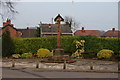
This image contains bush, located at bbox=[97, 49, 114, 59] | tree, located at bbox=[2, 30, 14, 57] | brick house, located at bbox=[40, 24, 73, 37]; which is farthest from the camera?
brick house, located at bbox=[40, 24, 73, 37]

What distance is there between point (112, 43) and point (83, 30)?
38.4m

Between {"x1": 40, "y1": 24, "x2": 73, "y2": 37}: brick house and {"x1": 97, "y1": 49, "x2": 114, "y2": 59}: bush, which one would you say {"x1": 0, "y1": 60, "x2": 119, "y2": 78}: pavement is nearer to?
{"x1": 97, "y1": 49, "x2": 114, "y2": 59}: bush

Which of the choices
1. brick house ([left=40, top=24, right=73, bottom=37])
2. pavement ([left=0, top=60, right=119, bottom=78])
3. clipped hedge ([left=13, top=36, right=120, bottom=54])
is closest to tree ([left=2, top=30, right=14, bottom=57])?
clipped hedge ([left=13, top=36, right=120, bottom=54])

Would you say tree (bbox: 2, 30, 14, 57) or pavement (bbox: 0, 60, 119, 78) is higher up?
tree (bbox: 2, 30, 14, 57)

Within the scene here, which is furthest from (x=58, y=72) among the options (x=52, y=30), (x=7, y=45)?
(x=52, y=30)

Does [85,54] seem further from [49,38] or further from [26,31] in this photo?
[26,31]

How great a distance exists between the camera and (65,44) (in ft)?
88.5

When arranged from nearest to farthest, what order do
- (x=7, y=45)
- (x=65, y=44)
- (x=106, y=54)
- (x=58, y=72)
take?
(x=58, y=72), (x=106, y=54), (x=7, y=45), (x=65, y=44)

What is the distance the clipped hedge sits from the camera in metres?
25.0

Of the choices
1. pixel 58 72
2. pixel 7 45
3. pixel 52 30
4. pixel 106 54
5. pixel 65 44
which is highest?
pixel 52 30

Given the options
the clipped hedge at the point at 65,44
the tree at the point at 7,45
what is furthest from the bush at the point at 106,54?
the tree at the point at 7,45

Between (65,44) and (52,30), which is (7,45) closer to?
(65,44)

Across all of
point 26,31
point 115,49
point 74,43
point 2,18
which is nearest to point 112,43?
point 115,49

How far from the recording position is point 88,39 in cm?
2595
